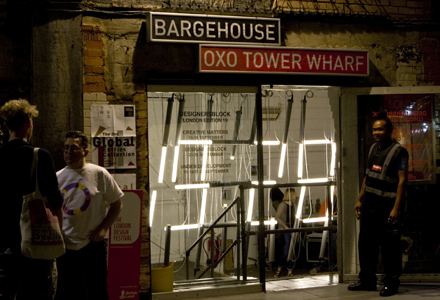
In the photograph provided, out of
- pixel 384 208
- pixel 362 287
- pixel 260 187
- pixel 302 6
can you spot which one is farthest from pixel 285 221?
pixel 302 6

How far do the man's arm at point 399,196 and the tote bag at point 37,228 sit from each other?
377cm

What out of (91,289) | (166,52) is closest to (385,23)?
(166,52)

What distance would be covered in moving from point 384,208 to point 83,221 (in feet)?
11.0

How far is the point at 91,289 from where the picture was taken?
493 centimetres

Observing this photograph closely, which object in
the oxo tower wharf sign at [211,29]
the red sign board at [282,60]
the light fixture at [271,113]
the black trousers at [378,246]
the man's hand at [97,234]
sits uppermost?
the oxo tower wharf sign at [211,29]

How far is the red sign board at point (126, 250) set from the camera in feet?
19.4

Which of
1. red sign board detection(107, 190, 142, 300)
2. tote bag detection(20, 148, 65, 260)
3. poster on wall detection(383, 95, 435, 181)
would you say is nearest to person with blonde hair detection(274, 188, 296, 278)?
poster on wall detection(383, 95, 435, 181)

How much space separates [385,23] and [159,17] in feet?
9.56

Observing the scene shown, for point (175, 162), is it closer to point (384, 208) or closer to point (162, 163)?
point (162, 163)

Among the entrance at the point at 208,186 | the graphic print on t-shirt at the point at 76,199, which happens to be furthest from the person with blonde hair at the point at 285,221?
the graphic print on t-shirt at the point at 76,199

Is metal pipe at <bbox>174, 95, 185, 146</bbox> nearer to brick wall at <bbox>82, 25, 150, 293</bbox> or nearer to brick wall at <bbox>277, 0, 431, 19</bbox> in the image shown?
brick wall at <bbox>82, 25, 150, 293</bbox>

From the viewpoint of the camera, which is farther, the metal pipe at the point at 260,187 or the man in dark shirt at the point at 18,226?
the metal pipe at the point at 260,187

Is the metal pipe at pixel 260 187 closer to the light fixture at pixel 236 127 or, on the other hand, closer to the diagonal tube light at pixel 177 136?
the light fixture at pixel 236 127

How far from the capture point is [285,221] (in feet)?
29.9
